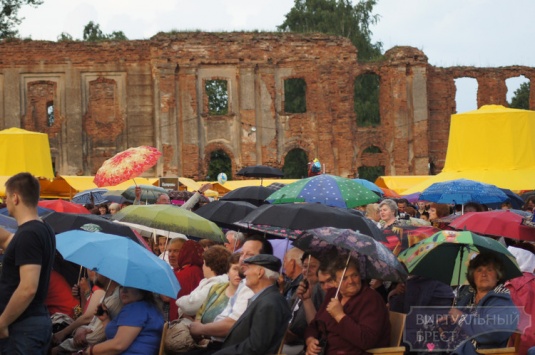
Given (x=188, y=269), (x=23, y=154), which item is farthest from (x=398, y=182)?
(x=188, y=269)

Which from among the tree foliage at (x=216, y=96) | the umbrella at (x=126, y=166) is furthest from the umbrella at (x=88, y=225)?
the tree foliage at (x=216, y=96)

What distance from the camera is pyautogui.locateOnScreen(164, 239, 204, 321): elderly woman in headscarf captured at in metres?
10.1

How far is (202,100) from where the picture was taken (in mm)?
39156

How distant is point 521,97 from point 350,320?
5984 cm

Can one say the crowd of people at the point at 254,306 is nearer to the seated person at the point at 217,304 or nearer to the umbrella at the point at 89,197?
the seated person at the point at 217,304

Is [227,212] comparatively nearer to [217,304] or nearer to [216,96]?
[217,304]

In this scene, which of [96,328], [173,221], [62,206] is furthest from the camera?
[62,206]

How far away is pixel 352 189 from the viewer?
12234 mm

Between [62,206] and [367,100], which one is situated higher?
[367,100]

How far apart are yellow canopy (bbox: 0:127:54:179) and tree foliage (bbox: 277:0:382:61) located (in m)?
37.1

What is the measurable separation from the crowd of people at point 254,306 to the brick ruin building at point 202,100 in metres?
29.8

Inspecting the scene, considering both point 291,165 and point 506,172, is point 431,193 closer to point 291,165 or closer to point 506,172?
point 506,172

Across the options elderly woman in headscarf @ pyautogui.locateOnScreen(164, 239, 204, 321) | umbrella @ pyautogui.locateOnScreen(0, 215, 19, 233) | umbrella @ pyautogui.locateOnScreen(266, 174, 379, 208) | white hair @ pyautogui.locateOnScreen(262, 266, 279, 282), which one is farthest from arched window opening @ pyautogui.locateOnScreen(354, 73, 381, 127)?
white hair @ pyautogui.locateOnScreen(262, 266, 279, 282)

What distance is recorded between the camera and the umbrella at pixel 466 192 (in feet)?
49.6
